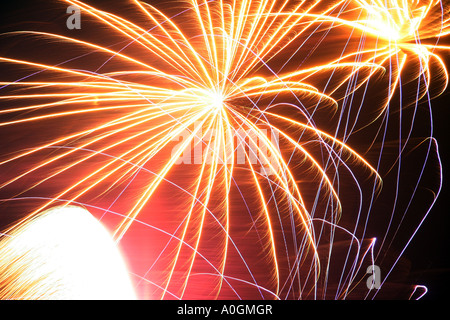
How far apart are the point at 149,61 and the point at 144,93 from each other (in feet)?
0.72

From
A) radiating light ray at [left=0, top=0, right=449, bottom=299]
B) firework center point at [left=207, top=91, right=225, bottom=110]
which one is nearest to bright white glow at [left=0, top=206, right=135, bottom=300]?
radiating light ray at [left=0, top=0, right=449, bottom=299]

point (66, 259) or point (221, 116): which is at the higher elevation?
point (221, 116)

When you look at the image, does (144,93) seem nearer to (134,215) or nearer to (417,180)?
(134,215)

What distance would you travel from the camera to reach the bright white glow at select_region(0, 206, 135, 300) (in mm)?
2541

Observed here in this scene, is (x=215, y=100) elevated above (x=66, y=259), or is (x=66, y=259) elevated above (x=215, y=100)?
(x=215, y=100)

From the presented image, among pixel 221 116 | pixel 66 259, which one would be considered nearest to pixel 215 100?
pixel 221 116

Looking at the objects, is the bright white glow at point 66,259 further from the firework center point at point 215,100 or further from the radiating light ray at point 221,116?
the firework center point at point 215,100

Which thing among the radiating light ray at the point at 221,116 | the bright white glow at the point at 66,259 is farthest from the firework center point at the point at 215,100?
the bright white glow at the point at 66,259

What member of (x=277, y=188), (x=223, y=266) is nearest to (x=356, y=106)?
(x=277, y=188)

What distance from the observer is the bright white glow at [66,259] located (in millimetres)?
2541

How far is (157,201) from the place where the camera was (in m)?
2.58

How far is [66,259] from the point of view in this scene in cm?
255

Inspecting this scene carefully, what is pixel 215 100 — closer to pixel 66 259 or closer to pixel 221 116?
pixel 221 116

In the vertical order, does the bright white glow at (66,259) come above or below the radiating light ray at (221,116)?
below
